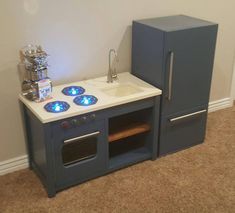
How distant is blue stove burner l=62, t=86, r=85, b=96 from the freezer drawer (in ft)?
2.05

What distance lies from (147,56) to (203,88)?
501 millimetres

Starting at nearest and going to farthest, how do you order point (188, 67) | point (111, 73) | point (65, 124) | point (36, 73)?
1. point (65, 124)
2. point (36, 73)
3. point (188, 67)
4. point (111, 73)

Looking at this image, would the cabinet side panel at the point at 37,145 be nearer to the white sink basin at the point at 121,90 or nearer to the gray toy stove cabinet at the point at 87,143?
the gray toy stove cabinet at the point at 87,143

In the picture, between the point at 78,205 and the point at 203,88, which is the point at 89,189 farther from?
the point at 203,88

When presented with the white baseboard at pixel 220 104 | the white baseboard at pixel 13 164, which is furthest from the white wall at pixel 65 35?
the white baseboard at pixel 220 104

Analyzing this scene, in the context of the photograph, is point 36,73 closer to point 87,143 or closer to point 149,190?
point 87,143

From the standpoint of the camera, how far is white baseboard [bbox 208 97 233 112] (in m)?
3.40

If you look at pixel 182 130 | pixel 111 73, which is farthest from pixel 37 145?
pixel 182 130

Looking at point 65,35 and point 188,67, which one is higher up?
point 65,35

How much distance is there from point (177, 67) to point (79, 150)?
0.87 meters

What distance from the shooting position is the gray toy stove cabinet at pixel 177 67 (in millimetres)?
2379

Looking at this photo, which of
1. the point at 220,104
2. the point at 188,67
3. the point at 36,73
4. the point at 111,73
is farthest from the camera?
the point at 220,104

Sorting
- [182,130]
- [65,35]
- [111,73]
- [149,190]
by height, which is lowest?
[149,190]

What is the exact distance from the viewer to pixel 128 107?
237 centimetres
